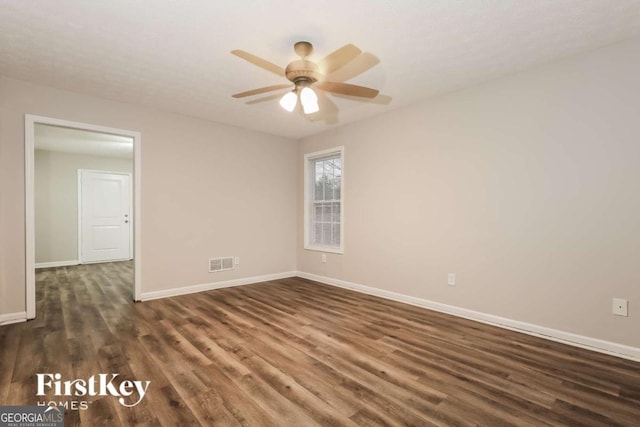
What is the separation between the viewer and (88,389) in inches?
79.4

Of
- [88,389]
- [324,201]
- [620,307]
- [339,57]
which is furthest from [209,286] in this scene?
[620,307]

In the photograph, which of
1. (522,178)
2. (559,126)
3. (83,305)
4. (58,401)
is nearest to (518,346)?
(522,178)

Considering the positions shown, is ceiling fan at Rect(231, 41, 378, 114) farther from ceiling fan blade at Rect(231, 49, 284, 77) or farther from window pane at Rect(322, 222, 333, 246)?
window pane at Rect(322, 222, 333, 246)

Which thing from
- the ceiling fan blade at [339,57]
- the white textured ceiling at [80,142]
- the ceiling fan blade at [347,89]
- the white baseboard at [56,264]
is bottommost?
the white baseboard at [56,264]

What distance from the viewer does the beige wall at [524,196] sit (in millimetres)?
2553

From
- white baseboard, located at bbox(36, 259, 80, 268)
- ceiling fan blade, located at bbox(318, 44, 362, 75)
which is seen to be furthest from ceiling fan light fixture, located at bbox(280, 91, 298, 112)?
white baseboard, located at bbox(36, 259, 80, 268)

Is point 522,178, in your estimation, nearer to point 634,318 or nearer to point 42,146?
point 634,318

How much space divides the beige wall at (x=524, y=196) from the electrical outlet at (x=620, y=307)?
37 mm

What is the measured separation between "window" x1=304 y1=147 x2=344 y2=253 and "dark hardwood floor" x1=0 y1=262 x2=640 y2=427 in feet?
5.35

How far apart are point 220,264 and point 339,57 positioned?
363cm

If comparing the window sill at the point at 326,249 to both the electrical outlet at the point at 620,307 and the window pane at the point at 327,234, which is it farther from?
the electrical outlet at the point at 620,307

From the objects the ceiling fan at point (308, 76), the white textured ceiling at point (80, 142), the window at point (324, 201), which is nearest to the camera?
the ceiling fan at point (308, 76)

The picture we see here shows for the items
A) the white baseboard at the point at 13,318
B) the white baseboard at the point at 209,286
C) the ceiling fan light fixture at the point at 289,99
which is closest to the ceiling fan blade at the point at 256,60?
the ceiling fan light fixture at the point at 289,99

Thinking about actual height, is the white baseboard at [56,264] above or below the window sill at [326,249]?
below
